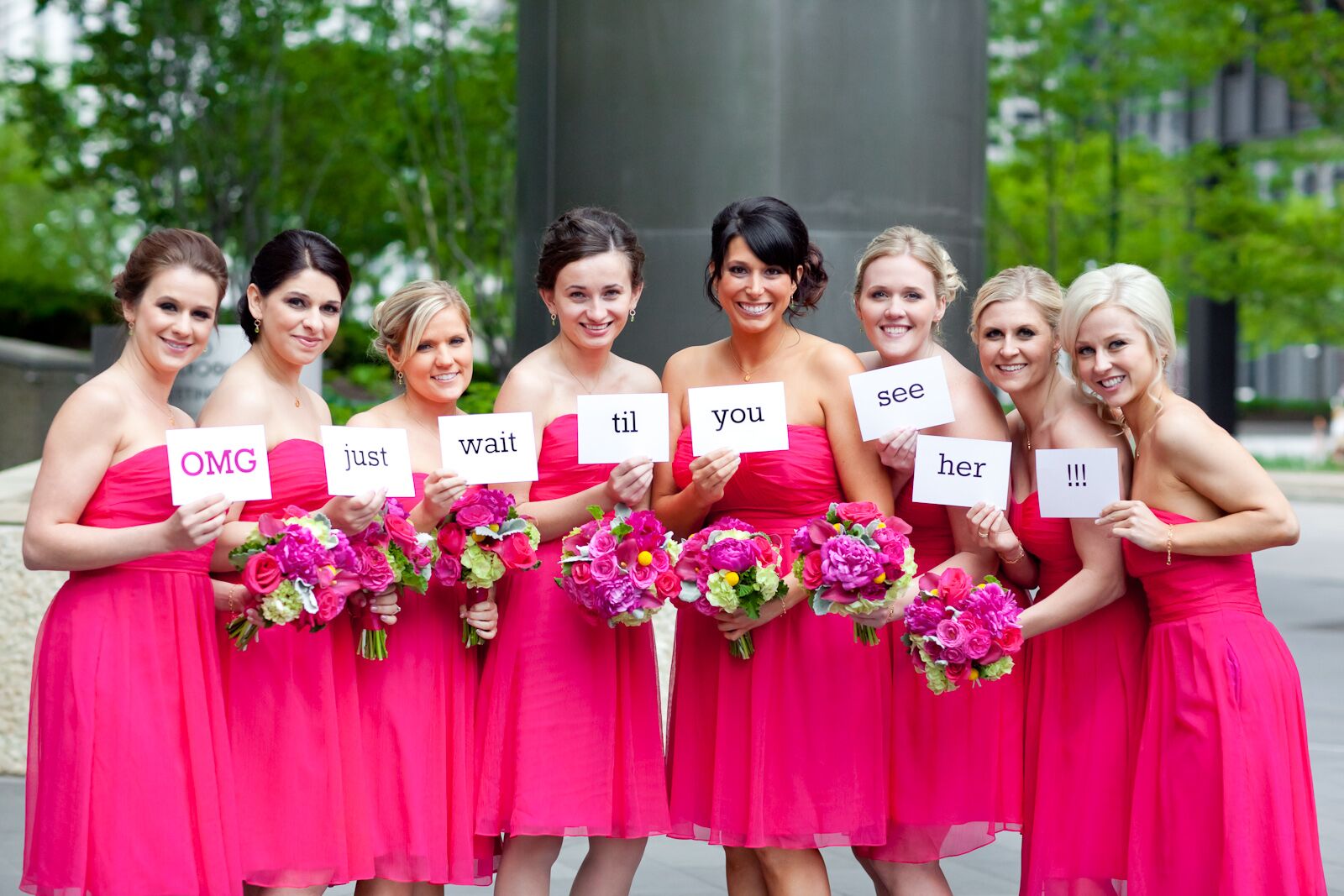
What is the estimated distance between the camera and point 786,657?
15.1 ft

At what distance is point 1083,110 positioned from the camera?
92.2 ft

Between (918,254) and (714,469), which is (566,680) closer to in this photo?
(714,469)

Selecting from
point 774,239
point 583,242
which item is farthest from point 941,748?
point 583,242

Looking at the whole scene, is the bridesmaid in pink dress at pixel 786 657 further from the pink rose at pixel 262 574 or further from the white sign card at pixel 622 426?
the pink rose at pixel 262 574

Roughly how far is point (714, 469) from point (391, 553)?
3.06ft

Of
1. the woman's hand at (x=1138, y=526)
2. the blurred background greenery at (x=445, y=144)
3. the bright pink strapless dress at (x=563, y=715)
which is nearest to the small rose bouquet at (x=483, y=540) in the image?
the bright pink strapless dress at (x=563, y=715)

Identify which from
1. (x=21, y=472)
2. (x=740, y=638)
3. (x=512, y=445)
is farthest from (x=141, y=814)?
(x=21, y=472)

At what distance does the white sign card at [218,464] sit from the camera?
4074 millimetres

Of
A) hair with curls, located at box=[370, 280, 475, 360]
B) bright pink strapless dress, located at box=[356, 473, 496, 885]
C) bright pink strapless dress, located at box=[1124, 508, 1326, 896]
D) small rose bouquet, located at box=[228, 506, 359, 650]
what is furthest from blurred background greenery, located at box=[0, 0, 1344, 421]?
bright pink strapless dress, located at box=[1124, 508, 1326, 896]

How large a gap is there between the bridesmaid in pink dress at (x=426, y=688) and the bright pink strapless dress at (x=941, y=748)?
1229 millimetres

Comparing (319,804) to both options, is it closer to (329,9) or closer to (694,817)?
(694,817)

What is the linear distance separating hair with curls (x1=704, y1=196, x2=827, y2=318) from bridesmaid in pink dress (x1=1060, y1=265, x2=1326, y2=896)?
29.5 inches

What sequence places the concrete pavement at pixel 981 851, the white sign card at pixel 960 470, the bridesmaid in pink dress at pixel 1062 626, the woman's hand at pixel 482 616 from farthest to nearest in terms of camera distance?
the concrete pavement at pixel 981 851 → the woman's hand at pixel 482 616 → the bridesmaid in pink dress at pixel 1062 626 → the white sign card at pixel 960 470

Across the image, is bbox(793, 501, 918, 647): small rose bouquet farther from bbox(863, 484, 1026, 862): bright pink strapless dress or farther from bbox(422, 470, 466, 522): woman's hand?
bbox(422, 470, 466, 522): woman's hand
